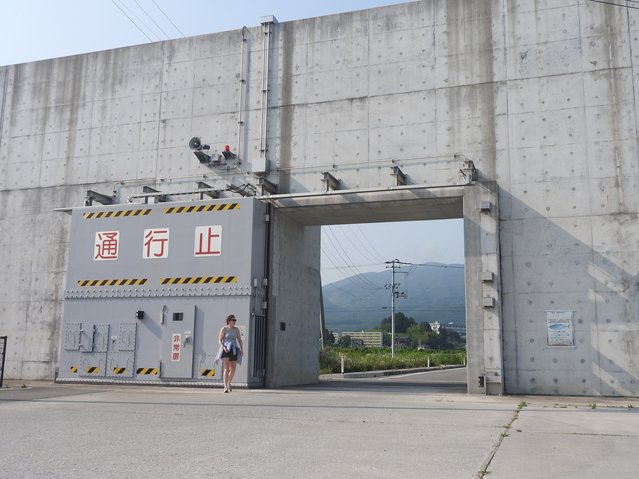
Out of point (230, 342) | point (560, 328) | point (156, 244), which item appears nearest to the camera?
point (230, 342)

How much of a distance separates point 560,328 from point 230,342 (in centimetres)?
703

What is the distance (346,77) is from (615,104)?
20.7 feet

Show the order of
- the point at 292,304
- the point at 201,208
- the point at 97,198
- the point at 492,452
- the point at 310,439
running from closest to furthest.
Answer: the point at 492,452 < the point at 310,439 < the point at 201,208 < the point at 292,304 < the point at 97,198

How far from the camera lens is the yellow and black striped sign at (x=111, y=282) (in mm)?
15361

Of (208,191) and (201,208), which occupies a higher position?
(208,191)

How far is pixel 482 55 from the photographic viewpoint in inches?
583

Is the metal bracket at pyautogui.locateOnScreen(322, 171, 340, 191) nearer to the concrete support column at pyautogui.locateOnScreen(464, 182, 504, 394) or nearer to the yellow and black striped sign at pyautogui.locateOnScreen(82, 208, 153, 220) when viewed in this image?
the concrete support column at pyautogui.locateOnScreen(464, 182, 504, 394)

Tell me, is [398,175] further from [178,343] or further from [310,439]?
[310,439]

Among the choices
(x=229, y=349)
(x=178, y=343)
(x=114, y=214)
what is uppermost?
(x=114, y=214)

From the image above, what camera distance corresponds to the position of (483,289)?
44.9ft

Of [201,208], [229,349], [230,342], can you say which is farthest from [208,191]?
[229,349]

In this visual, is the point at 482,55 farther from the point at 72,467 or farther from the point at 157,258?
the point at 72,467

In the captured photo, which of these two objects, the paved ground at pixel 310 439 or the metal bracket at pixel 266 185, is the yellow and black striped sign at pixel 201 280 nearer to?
the metal bracket at pixel 266 185

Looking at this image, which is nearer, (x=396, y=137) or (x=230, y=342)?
(x=230, y=342)
